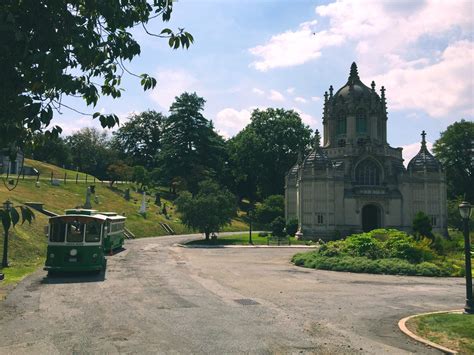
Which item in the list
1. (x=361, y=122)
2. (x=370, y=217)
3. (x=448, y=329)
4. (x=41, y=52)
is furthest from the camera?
(x=361, y=122)

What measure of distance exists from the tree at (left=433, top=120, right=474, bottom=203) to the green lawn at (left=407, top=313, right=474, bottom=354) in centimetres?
7429

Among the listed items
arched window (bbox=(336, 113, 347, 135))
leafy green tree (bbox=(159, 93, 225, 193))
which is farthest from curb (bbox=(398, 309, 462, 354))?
leafy green tree (bbox=(159, 93, 225, 193))

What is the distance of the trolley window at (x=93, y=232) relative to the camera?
21.0 metres

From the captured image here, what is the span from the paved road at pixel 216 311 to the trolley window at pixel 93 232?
1867 mm

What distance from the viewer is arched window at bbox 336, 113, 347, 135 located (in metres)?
60.2

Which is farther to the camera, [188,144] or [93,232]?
[188,144]

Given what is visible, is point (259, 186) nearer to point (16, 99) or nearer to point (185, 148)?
point (185, 148)

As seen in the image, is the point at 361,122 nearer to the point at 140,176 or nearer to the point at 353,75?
the point at 353,75

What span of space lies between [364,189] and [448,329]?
43.0m

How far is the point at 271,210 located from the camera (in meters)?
68.9

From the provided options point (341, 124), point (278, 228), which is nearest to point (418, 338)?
point (278, 228)

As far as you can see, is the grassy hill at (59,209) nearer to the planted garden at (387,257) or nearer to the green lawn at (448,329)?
the planted garden at (387,257)

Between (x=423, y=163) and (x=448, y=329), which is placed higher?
(x=423, y=163)

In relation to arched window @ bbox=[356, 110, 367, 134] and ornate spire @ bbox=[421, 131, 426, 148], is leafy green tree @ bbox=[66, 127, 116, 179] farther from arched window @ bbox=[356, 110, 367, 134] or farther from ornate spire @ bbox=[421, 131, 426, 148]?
ornate spire @ bbox=[421, 131, 426, 148]
